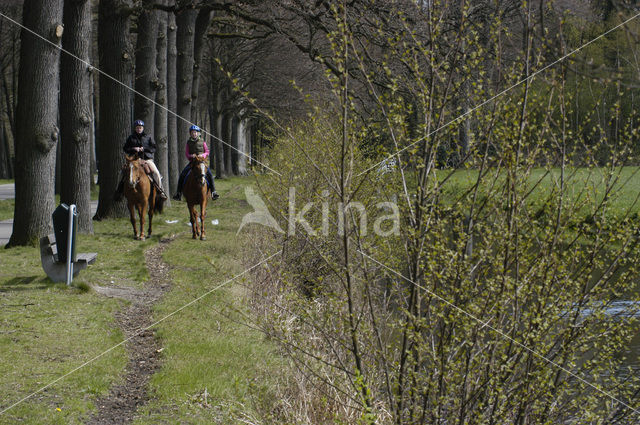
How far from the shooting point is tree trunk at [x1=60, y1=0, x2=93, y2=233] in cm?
1549

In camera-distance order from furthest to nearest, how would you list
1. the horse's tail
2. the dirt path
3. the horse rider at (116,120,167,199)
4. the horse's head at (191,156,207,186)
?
the horse's tail, the horse's head at (191,156,207,186), the horse rider at (116,120,167,199), the dirt path

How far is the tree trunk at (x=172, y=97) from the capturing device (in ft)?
77.4

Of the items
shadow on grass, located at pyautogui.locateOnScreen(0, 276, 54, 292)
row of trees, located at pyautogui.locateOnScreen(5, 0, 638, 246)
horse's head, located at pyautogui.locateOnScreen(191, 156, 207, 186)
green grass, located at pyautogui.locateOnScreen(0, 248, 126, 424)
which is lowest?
green grass, located at pyautogui.locateOnScreen(0, 248, 126, 424)

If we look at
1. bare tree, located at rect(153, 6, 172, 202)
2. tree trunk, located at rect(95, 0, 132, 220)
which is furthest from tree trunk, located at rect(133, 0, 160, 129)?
bare tree, located at rect(153, 6, 172, 202)

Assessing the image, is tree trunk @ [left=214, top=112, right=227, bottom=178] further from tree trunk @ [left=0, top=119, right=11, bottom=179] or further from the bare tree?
the bare tree

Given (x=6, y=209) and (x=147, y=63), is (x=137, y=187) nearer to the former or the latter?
(x=147, y=63)

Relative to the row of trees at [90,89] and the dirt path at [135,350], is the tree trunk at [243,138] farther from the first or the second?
the dirt path at [135,350]

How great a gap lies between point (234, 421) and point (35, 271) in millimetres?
5777

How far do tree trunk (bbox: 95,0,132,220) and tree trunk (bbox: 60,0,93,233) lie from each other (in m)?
1.96

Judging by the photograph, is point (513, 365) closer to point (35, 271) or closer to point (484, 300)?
point (484, 300)

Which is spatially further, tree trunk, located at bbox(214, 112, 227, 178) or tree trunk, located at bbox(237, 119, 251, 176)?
tree trunk, located at bbox(237, 119, 251, 176)

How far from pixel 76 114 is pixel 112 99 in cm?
267

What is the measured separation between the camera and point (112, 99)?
18234 millimetres

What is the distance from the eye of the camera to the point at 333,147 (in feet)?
34.9
